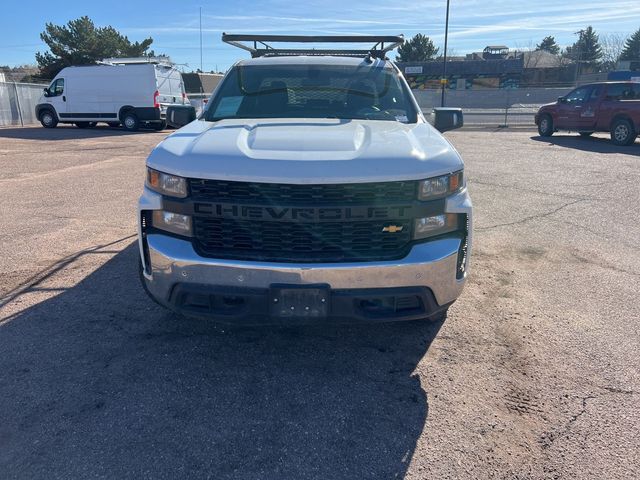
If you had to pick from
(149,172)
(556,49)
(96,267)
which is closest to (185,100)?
(96,267)

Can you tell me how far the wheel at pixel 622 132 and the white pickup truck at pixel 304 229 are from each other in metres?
15.1

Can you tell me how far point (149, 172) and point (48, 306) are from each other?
1.78m

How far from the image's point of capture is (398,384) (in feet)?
10.6

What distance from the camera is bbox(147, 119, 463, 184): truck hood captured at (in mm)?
2924

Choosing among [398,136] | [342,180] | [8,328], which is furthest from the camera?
[8,328]

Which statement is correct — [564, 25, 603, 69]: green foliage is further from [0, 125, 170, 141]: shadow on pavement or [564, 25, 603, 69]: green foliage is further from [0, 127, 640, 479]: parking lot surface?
[0, 127, 640, 479]: parking lot surface

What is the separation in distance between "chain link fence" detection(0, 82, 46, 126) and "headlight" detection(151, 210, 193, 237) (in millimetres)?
27073

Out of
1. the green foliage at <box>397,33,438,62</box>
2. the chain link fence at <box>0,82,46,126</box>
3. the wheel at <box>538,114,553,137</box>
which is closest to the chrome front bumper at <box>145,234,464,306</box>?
the wheel at <box>538,114,553,137</box>

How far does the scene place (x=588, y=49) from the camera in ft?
306

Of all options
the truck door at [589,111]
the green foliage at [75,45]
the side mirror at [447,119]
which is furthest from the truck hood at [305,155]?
the green foliage at [75,45]

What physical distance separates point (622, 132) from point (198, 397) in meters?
16.6

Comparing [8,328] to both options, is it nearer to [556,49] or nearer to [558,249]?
[558,249]

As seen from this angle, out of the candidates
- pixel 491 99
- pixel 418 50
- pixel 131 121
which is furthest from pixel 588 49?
pixel 131 121

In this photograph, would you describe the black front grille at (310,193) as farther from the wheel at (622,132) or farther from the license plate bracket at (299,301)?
the wheel at (622,132)
